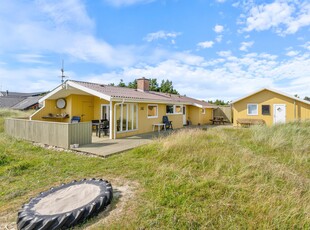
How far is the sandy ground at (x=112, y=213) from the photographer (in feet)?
10.1

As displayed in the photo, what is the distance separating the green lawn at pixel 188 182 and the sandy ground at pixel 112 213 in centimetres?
3

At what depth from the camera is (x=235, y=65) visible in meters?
15.2

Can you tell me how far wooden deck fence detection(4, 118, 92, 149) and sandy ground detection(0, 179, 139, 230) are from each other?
4.93m

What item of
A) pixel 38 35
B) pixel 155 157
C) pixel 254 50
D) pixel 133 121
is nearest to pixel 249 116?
pixel 254 50

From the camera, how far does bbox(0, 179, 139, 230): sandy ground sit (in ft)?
10.1

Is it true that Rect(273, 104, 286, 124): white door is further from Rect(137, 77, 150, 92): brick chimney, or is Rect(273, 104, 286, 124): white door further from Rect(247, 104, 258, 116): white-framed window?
Rect(137, 77, 150, 92): brick chimney

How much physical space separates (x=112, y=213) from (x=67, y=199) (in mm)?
945

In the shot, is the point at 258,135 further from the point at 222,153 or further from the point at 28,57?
the point at 28,57

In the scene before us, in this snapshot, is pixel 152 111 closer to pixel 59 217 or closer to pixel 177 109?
pixel 177 109

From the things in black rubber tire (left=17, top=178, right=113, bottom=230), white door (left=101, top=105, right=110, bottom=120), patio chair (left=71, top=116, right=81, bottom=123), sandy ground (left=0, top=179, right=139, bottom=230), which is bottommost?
sandy ground (left=0, top=179, right=139, bottom=230)

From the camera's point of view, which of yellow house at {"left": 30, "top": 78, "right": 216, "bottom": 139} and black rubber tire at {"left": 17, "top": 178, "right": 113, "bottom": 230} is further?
yellow house at {"left": 30, "top": 78, "right": 216, "bottom": 139}

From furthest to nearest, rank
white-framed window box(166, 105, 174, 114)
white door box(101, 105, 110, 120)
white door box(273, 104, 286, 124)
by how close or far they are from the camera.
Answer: white door box(273, 104, 286, 124) < white-framed window box(166, 105, 174, 114) < white door box(101, 105, 110, 120)

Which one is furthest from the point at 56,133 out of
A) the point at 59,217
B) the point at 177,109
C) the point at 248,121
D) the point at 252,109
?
the point at 252,109

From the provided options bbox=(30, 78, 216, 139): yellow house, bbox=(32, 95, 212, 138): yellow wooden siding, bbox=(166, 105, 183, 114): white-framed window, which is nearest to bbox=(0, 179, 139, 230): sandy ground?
bbox=(30, 78, 216, 139): yellow house
